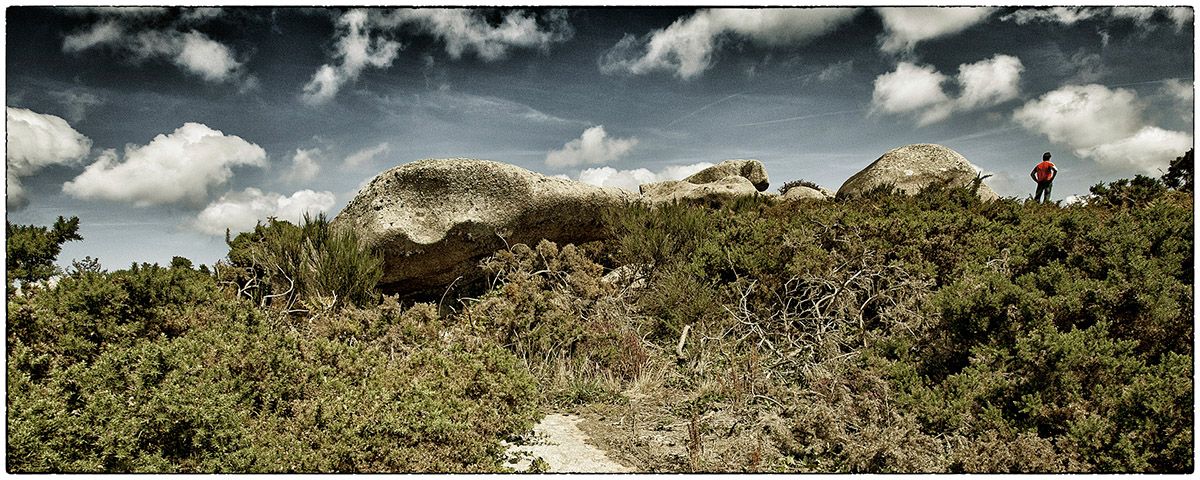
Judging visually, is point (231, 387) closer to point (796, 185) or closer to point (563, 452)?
point (563, 452)

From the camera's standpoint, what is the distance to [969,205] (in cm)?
791

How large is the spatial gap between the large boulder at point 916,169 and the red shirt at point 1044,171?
153cm

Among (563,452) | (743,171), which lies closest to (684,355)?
(563,452)

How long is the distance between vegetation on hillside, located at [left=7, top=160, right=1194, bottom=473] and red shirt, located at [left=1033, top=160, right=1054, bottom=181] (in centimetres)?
726

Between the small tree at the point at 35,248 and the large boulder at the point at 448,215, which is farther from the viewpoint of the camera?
the large boulder at the point at 448,215

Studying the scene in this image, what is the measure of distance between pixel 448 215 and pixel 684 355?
11.6 feet

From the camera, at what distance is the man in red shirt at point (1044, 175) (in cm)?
1302

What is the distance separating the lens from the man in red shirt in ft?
42.7

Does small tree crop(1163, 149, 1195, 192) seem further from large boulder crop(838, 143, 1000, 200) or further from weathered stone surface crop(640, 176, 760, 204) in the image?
weathered stone surface crop(640, 176, 760, 204)

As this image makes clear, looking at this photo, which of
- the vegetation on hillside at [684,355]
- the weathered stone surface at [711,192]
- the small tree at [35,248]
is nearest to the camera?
the vegetation on hillside at [684,355]

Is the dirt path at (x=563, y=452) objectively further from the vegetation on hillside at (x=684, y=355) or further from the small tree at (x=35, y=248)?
the small tree at (x=35, y=248)

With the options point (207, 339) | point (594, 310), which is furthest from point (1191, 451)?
point (207, 339)

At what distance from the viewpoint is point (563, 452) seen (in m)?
3.81

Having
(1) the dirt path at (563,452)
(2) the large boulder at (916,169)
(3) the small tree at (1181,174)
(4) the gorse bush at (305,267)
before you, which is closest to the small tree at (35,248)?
(4) the gorse bush at (305,267)
